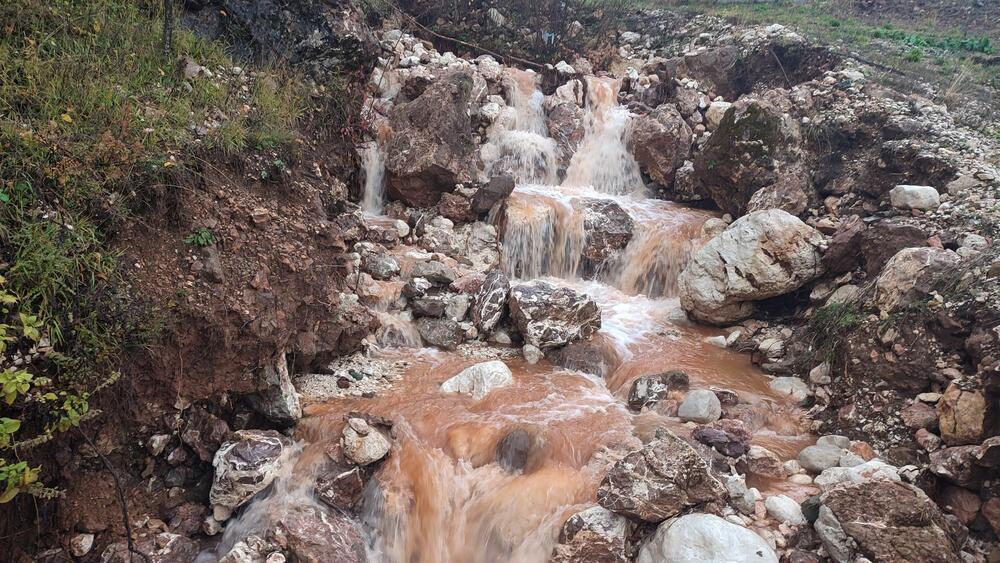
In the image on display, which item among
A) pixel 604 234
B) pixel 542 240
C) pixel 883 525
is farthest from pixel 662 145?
pixel 883 525

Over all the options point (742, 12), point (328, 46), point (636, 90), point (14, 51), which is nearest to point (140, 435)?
point (14, 51)

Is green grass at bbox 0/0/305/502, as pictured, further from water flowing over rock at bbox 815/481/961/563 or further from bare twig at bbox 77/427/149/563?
water flowing over rock at bbox 815/481/961/563

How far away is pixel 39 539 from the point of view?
2.95 metres

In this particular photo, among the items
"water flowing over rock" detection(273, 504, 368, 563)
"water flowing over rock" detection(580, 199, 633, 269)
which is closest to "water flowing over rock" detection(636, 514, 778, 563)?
"water flowing over rock" detection(273, 504, 368, 563)

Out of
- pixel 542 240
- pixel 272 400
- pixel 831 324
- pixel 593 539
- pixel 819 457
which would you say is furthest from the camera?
pixel 542 240

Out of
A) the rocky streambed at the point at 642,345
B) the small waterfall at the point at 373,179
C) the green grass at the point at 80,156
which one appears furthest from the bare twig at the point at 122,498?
the small waterfall at the point at 373,179

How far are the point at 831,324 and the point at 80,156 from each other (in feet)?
20.6

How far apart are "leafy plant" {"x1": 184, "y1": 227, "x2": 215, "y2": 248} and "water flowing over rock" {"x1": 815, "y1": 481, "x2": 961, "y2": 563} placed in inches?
171

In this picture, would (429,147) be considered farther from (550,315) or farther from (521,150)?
(550,315)

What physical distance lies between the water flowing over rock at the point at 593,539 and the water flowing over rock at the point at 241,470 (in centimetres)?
193

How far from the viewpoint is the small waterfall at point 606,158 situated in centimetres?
944

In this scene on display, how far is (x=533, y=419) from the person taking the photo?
4.37m

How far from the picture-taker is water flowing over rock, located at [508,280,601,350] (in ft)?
18.4

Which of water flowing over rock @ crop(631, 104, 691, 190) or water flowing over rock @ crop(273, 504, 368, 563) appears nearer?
water flowing over rock @ crop(273, 504, 368, 563)
